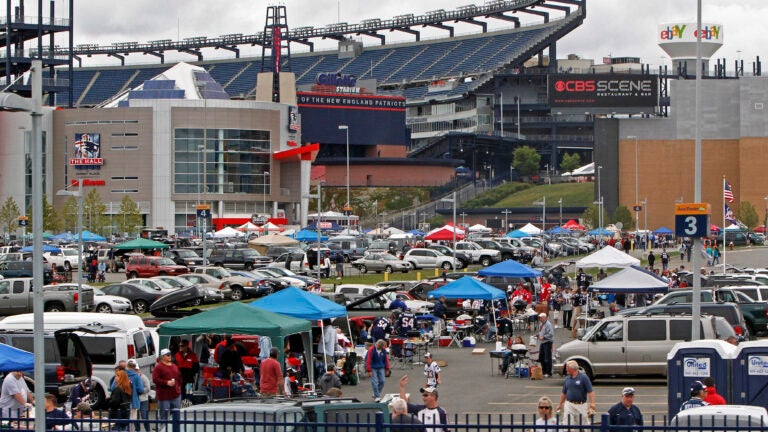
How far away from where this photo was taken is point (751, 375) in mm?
19328

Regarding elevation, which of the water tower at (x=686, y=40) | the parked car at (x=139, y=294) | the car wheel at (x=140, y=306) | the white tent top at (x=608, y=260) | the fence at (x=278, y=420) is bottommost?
the car wheel at (x=140, y=306)

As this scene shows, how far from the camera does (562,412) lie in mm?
19594

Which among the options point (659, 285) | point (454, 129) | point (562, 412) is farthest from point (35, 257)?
point (454, 129)

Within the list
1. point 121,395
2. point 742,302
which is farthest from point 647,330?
point 121,395

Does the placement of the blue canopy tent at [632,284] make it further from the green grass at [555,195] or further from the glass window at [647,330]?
the green grass at [555,195]

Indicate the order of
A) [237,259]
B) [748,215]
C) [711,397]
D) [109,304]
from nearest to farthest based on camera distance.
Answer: [711,397], [109,304], [237,259], [748,215]

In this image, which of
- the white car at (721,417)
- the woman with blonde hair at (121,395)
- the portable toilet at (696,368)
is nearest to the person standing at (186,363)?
the woman with blonde hair at (121,395)

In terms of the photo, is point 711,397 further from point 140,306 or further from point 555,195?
point 555,195

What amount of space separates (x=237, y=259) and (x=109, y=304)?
2073 cm

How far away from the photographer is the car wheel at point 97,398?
21766mm

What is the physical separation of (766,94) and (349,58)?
294 feet

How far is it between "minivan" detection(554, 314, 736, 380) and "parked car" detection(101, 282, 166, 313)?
A: 20.7 meters

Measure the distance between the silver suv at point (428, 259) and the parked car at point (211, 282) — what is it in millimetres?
18566

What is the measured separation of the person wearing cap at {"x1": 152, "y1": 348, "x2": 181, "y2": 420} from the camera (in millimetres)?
20688
